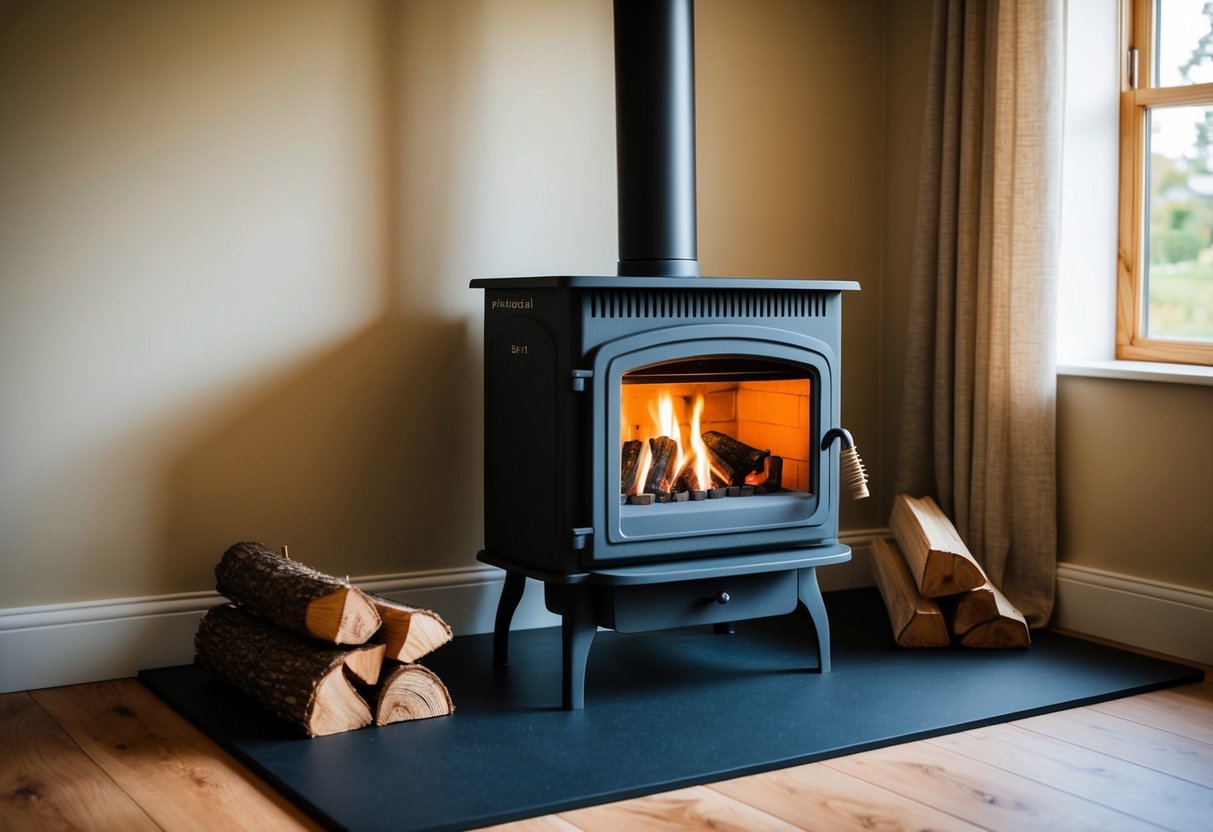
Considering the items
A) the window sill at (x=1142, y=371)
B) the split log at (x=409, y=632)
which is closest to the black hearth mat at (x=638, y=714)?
the split log at (x=409, y=632)

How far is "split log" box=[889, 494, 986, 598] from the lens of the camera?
3094 millimetres

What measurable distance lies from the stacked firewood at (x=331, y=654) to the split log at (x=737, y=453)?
0.81 meters

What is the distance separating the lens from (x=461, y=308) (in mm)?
3293

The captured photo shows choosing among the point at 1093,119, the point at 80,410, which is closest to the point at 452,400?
the point at 80,410

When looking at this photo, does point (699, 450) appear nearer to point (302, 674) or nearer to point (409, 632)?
point (409, 632)

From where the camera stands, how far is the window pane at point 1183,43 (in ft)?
10.6

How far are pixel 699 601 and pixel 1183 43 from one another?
191 cm

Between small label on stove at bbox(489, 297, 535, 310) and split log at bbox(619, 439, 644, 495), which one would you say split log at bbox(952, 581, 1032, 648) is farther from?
small label on stove at bbox(489, 297, 535, 310)

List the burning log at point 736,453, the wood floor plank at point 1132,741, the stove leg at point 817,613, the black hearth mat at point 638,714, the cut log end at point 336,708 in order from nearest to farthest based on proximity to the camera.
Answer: the black hearth mat at point 638,714
the wood floor plank at point 1132,741
the cut log end at point 336,708
the stove leg at point 817,613
the burning log at point 736,453

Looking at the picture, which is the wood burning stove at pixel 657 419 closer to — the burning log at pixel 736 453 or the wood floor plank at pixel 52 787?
the burning log at pixel 736 453

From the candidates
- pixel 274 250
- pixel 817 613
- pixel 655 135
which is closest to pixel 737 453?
pixel 817 613

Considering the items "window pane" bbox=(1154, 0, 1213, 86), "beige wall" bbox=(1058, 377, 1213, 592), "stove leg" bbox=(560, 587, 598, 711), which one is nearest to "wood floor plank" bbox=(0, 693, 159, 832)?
"stove leg" bbox=(560, 587, 598, 711)

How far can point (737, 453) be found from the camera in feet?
10.1

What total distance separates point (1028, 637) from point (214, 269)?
214 centimetres
